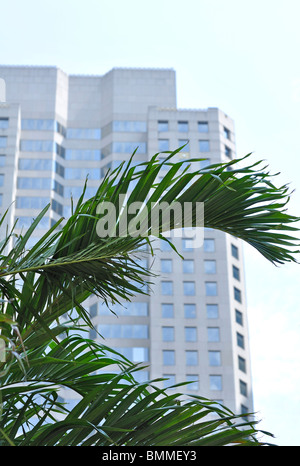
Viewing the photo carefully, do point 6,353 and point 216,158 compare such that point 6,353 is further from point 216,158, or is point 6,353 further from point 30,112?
point 30,112

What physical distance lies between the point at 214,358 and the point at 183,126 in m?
15.8

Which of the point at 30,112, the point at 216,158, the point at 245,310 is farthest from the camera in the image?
the point at 30,112

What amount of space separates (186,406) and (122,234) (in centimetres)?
66

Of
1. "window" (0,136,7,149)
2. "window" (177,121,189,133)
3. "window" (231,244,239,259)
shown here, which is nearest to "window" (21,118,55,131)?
"window" (0,136,7,149)

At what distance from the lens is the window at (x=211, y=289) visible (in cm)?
4775

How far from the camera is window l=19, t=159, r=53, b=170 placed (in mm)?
53750

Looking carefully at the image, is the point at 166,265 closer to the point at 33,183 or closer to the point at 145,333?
the point at 145,333

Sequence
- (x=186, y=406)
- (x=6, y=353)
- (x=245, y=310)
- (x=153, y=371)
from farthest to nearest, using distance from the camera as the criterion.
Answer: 1. (x=245, y=310)
2. (x=153, y=371)
3. (x=6, y=353)
4. (x=186, y=406)

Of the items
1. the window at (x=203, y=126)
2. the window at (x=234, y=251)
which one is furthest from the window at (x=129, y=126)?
the window at (x=234, y=251)

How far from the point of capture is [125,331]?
47.0 meters

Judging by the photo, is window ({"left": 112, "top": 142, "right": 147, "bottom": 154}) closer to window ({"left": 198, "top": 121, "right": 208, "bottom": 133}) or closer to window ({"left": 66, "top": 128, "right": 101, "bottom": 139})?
window ({"left": 66, "top": 128, "right": 101, "bottom": 139})

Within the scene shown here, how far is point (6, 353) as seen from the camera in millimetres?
2818

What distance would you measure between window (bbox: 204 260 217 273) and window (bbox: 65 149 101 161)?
11.9m

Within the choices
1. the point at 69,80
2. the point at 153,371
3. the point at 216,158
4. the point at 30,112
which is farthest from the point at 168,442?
the point at 69,80
